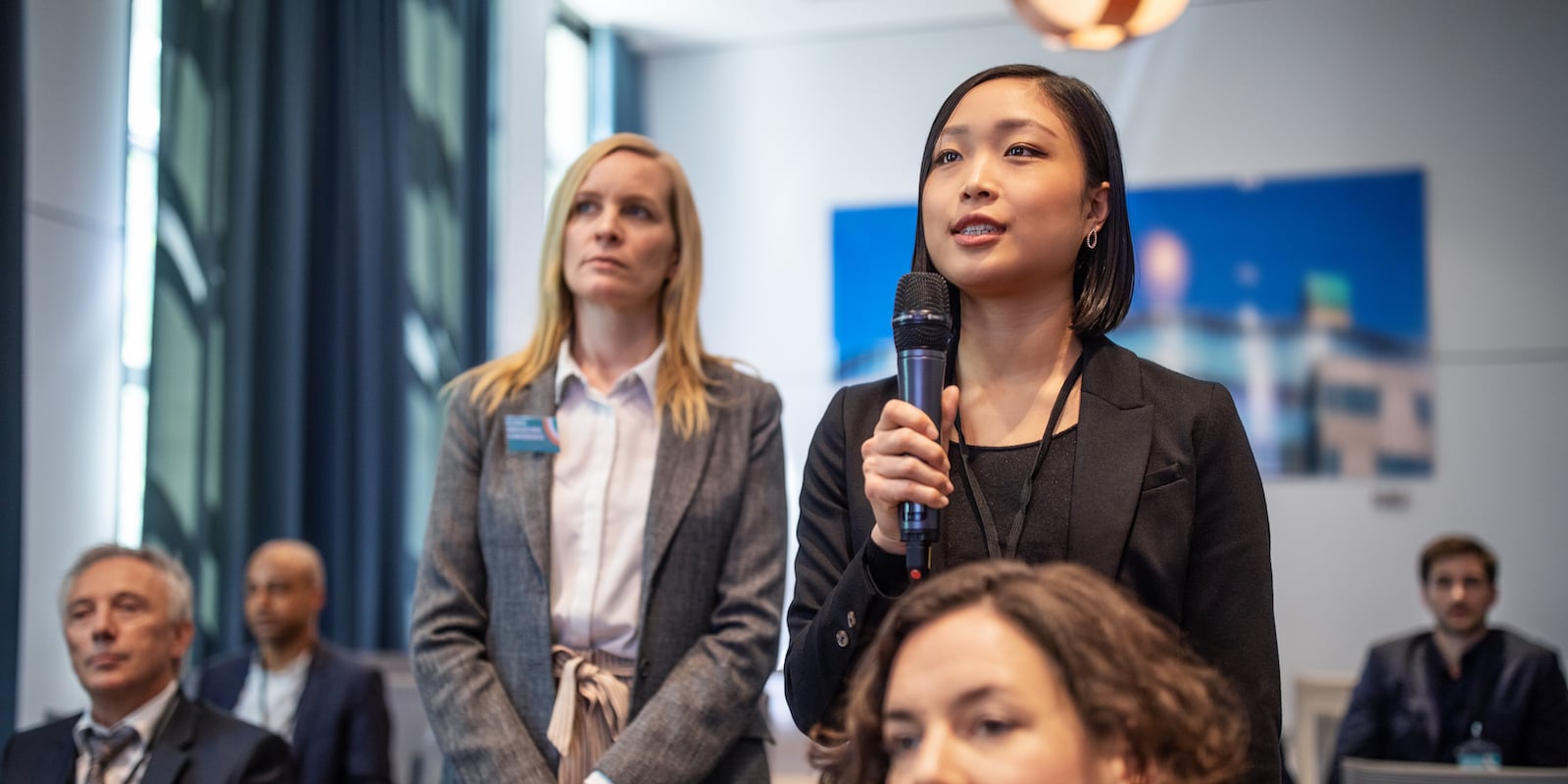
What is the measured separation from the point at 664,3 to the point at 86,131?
359 centimetres

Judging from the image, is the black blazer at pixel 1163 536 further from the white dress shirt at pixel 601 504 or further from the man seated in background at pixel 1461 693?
the man seated in background at pixel 1461 693

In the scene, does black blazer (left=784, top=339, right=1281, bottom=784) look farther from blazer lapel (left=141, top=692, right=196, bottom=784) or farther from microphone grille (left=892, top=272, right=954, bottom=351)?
blazer lapel (left=141, top=692, right=196, bottom=784)

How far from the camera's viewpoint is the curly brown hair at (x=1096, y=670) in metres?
1.01

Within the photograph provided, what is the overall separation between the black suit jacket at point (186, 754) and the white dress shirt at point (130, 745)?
2 centimetres

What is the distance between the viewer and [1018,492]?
1456mm

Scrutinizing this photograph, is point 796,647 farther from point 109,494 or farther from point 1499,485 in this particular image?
point 1499,485

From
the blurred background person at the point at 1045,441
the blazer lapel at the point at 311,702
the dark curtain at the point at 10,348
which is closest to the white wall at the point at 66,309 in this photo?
the dark curtain at the point at 10,348

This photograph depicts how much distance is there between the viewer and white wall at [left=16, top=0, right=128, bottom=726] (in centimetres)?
411

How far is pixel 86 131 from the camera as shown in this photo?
4359 millimetres

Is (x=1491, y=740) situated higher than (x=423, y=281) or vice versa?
(x=423, y=281)

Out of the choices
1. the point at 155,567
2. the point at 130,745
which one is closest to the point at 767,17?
the point at 155,567

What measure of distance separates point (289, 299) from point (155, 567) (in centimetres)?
245

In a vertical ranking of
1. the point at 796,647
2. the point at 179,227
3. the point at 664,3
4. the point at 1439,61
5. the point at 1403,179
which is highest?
the point at 664,3

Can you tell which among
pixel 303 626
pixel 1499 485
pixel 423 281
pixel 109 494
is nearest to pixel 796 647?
pixel 303 626
